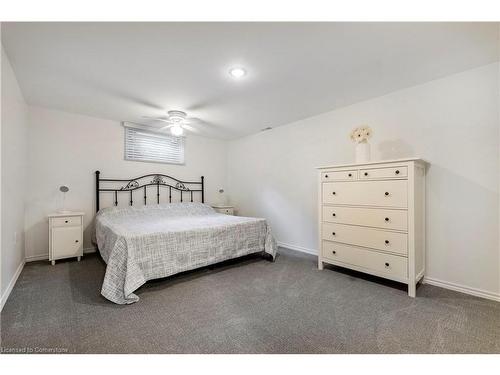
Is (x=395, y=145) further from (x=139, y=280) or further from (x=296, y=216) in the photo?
(x=139, y=280)

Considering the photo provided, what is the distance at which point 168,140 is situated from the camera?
4.54m

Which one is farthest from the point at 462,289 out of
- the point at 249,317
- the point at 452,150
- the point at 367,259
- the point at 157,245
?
the point at 157,245

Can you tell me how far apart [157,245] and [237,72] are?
196cm

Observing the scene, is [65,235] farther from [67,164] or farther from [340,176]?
[340,176]

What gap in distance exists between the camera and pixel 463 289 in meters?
2.26

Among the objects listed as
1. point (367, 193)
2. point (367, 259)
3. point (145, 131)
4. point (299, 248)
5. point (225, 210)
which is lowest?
point (299, 248)

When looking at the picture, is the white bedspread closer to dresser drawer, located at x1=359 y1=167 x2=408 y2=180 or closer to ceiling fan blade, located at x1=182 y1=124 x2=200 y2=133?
dresser drawer, located at x1=359 y1=167 x2=408 y2=180

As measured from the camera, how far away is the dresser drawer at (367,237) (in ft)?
7.42

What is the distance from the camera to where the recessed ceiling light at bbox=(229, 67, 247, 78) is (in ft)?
7.25

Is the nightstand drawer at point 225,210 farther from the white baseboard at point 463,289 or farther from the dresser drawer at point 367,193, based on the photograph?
the white baseboard at point 463,289

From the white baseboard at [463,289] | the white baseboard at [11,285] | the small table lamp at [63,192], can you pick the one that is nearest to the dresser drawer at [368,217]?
the white baseboard at [463,289]

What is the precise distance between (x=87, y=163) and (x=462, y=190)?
16.6 ft
